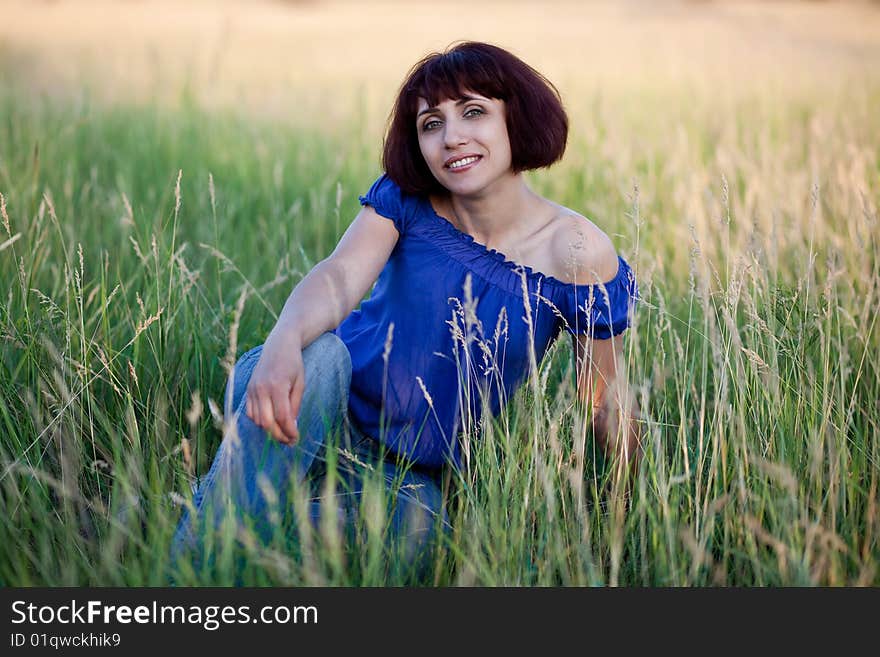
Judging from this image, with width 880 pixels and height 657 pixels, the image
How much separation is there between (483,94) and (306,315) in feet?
2.04

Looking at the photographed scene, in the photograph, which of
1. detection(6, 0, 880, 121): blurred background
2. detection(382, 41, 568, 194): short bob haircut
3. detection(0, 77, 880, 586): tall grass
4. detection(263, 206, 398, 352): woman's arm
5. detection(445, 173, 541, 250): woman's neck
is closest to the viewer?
detection(0, 77, 880, 586): tall grass

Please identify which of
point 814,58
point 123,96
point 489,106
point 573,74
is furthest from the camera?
point 814,58

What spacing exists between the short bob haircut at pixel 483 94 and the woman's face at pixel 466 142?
0.07 feet

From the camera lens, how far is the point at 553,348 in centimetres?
220

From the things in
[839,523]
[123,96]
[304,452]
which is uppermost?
[123,96]

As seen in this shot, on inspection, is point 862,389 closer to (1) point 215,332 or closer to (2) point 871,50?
(1) point 215,332

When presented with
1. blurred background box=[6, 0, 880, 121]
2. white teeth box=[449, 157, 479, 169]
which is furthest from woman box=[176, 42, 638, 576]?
blurred background box=[6, 0, 880, 121]

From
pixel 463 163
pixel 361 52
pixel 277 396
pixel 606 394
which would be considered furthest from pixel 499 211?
pixel 361 52

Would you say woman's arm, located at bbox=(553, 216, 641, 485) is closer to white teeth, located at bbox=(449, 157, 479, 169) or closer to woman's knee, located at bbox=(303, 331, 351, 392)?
white teeth, located at bbox=(449, 157, 479, 169)

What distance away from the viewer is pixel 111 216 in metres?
3.40

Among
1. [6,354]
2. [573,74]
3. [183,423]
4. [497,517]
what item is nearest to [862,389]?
[497,517]

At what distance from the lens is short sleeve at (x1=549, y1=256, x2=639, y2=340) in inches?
78.0

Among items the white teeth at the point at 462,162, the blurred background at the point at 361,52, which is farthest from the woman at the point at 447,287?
the blurred background at the point at 361,52

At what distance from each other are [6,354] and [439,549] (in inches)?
48.9
